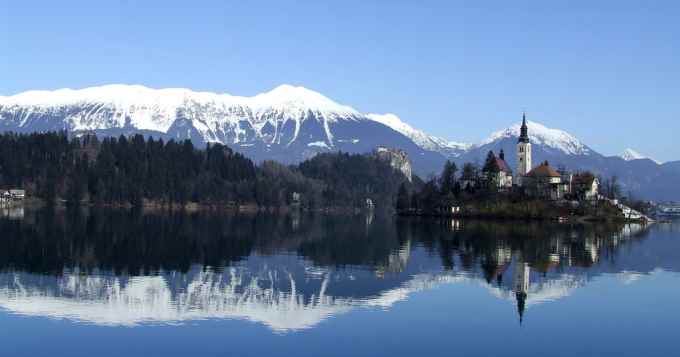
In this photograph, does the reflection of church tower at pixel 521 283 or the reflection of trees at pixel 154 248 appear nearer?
the reflection of church tower at pixel 521 283

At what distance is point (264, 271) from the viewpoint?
6488cm

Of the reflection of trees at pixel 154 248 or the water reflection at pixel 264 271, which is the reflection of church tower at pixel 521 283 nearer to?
the water reflection at pixel 264 271

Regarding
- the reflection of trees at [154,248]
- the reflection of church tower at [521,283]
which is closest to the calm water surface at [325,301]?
the reflection of church tower at [521,283]

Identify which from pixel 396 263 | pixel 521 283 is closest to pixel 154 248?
pixel 396 263

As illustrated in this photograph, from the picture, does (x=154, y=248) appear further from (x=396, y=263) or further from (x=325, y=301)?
(x=325, y=301)

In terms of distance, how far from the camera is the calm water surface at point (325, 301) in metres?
36.8

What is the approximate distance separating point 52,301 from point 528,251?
56.9 metres

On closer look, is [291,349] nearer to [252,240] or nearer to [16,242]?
[16,242]

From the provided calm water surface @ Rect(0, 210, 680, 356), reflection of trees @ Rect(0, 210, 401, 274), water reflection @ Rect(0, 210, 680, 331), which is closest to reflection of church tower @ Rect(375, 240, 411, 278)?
water reflection @ Rect(0, 210, 680, 331)

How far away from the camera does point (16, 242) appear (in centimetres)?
8169

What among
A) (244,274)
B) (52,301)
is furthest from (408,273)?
(52,301)

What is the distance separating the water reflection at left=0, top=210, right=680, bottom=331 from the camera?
1777 inches

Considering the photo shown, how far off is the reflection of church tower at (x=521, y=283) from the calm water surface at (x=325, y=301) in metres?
0.13

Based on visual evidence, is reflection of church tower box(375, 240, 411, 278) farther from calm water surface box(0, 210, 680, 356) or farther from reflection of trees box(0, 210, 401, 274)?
reflection of trees box(0, 210, 401, 274)
